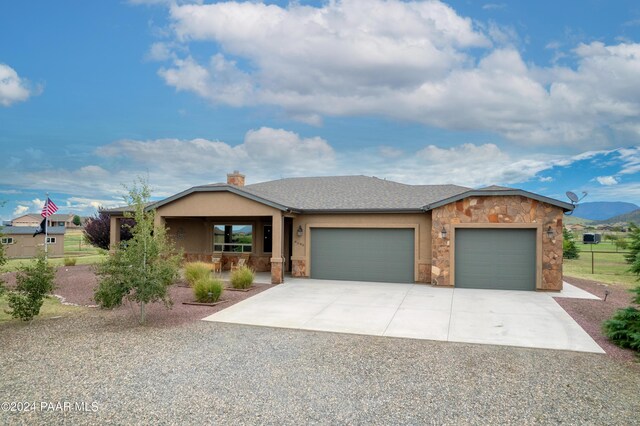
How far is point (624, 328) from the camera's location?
7.49 meters

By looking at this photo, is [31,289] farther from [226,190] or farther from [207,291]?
[226,190]

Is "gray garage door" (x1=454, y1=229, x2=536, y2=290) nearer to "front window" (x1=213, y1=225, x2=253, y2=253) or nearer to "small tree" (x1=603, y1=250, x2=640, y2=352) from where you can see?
"small tree" (x1=603, y1=250, x2=640, y2=352)

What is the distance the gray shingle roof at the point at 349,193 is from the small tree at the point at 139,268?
21.9ft

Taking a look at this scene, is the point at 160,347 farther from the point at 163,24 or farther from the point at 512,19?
the point at 512,19

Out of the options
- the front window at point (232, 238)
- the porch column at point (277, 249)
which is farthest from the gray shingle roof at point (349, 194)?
the front window at point (232, 238)

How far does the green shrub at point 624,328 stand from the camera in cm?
728

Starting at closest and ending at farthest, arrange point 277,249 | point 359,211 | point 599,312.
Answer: point 599,312 < point 277,249 < point 359,211

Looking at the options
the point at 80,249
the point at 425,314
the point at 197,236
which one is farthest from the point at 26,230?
the point at 425,314

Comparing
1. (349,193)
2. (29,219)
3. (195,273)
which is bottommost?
(195,273)

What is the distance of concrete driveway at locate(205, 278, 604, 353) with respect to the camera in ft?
26.9

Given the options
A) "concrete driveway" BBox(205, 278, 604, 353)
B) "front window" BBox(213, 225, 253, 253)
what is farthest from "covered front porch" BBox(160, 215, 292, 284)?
"concrete driveway" BBox(205, 278, 604, 353)

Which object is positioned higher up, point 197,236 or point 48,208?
point 48,208

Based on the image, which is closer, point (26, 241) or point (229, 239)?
point (229, 239)

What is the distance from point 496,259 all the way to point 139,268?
39.5 feet
